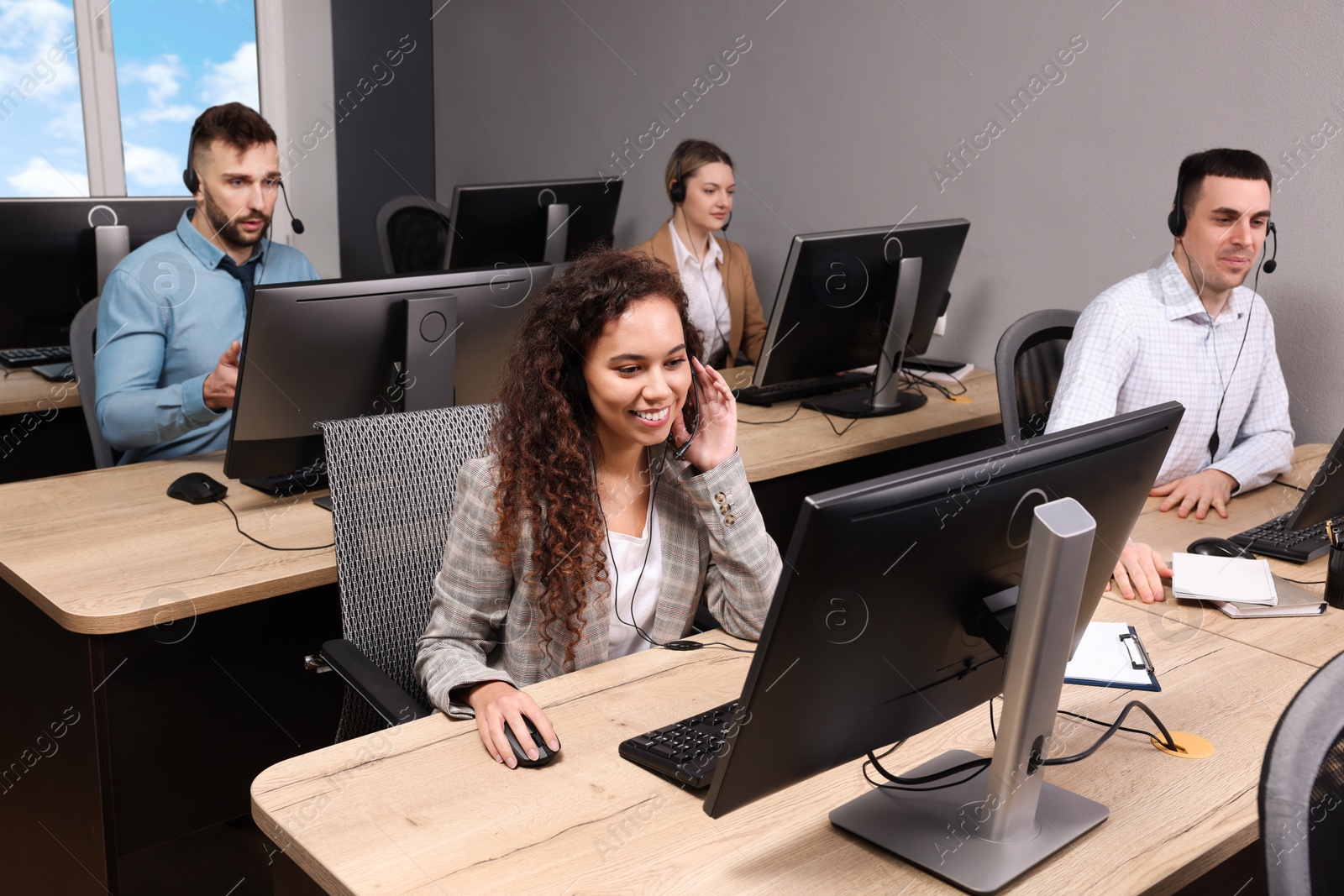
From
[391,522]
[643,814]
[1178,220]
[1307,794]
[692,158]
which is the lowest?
[643,814]

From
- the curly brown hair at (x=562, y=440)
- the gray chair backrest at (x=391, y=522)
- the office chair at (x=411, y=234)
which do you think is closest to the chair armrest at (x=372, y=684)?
the gray chair backrest at (x=391, y=522)

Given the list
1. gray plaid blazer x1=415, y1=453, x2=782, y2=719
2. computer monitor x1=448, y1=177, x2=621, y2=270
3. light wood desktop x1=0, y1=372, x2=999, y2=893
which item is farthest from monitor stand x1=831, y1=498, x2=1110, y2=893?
computer monitor x1=448, y1=177, x2=621, y2=270

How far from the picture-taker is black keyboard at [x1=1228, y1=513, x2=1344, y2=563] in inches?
74.4

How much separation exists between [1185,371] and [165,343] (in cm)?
217

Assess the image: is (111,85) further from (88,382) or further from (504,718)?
(504,718)

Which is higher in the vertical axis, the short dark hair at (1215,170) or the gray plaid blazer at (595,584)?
the short dark hair at (1215,170)

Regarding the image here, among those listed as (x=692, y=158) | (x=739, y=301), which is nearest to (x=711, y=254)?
(x=739, y=301)

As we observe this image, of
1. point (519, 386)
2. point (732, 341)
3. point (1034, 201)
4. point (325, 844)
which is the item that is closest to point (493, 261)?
point (732, 341)

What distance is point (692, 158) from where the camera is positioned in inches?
136

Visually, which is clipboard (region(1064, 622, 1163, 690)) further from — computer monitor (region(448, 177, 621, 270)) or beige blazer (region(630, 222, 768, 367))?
beige blazer (region(630, 222, 768, 367))

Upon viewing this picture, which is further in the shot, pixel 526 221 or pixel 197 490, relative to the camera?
pixel 526 221

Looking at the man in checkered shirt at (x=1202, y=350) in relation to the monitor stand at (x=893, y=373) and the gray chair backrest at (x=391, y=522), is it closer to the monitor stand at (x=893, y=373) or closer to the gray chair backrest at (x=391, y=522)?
the monitor stand at (x=893, y=373)

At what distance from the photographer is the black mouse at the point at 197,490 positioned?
204cm

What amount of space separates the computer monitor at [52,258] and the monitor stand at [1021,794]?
231cm
